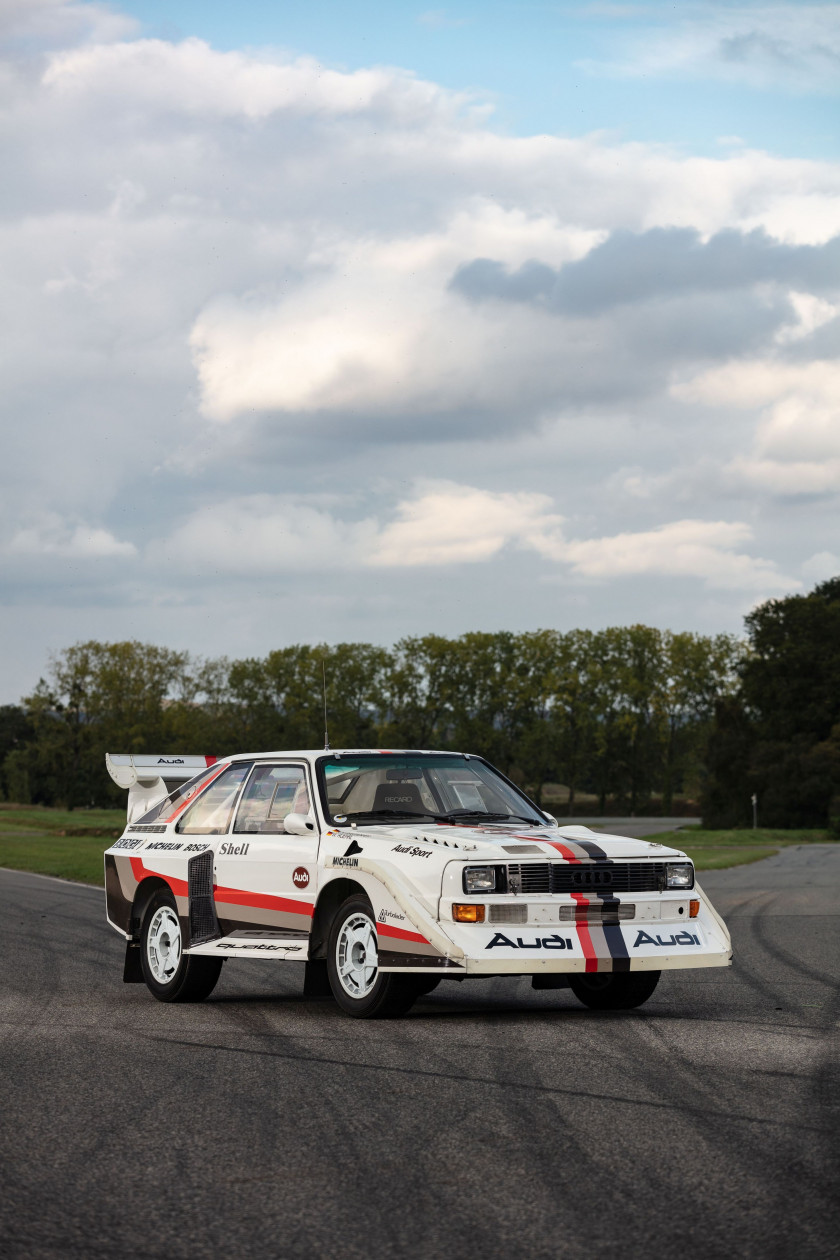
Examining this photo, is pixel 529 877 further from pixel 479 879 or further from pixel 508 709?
pixel 508 709

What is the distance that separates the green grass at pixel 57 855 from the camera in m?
29.8

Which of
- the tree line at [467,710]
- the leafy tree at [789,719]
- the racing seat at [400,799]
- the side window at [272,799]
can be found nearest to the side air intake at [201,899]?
the side window at [272,799]

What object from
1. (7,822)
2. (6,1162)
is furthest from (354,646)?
(6,1162)

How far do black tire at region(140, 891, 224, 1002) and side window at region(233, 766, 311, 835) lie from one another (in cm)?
86

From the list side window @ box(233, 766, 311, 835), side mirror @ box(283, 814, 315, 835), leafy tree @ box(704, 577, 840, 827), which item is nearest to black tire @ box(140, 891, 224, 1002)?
side window @ box(233, 766, 311, 835)

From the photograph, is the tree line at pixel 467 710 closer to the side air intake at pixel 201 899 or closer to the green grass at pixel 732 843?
the green grass at pixel 732 843

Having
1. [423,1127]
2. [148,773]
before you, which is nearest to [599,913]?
[423,1127]

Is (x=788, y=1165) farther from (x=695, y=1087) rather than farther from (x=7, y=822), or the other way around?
(x=7, y=822)

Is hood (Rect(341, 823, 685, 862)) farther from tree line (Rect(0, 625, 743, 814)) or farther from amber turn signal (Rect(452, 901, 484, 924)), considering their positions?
tree line (Rect(0, 625, 743, 814))

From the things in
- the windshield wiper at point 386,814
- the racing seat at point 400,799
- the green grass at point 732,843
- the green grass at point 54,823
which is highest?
the racing seat at point 400,799

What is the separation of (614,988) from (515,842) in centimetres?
140

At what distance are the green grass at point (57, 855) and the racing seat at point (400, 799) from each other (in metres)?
17.4

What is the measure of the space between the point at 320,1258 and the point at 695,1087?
300 centimetres

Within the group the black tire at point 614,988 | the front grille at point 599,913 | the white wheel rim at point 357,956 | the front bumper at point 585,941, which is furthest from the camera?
the black tire at point 614,988
